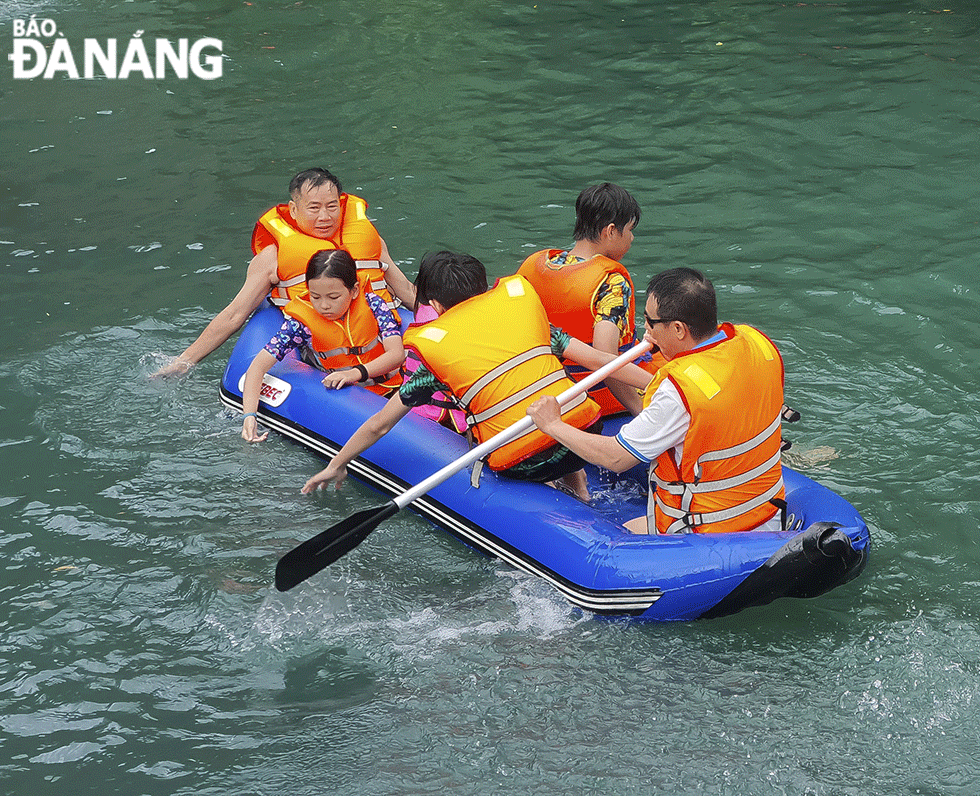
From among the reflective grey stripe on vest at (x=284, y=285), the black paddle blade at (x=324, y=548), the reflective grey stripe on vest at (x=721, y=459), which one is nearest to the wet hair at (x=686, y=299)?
the reflective grey stripe on vest at (x=721, y=459)

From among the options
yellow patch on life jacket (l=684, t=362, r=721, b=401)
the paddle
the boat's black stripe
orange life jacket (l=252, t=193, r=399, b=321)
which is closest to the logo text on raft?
the boat's black stripe

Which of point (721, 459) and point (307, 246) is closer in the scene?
point (721, 459)

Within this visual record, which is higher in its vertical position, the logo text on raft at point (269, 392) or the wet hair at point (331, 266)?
the wet hair at point (331, 266)

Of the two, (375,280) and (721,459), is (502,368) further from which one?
(375,280)

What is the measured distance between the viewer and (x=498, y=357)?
3932 mm

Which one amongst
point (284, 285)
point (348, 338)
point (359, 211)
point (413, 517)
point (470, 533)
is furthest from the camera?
point (359, 211)

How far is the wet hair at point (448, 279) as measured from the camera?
398 cm

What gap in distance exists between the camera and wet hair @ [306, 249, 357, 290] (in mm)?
4746

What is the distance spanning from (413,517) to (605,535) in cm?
104

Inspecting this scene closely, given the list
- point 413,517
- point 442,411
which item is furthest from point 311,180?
point 413,517

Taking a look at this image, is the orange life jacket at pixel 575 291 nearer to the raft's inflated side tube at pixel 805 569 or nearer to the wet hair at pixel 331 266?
the wet hair at pixel 331 266

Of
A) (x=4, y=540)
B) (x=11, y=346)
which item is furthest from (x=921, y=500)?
(x=11, y=346)

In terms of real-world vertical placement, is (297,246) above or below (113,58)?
below

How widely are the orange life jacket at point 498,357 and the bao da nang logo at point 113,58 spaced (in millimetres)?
7441
